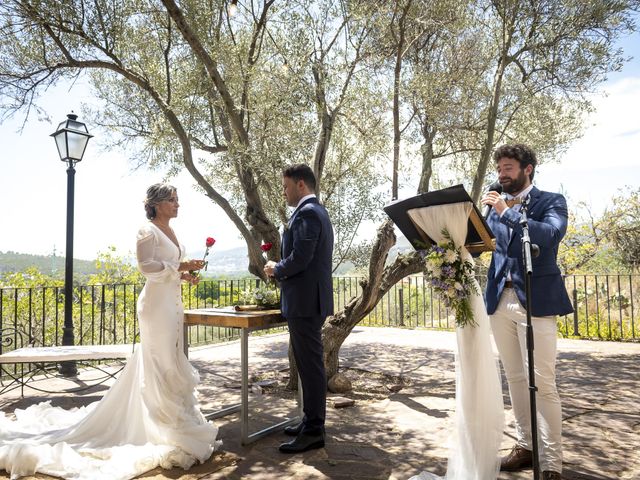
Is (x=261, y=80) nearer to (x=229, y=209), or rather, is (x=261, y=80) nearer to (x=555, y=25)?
(x=229, y=209)

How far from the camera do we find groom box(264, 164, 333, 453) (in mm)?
3668

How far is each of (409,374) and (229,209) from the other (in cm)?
334

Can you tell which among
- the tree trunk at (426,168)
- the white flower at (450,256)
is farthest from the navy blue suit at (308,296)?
the tree trunk at (426,168)

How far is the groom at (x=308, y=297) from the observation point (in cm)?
367

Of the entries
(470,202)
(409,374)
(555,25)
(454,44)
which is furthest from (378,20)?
(409,374)

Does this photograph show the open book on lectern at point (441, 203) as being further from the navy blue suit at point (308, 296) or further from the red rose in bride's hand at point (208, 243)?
the red rose in bride's hand at point (208, 243)

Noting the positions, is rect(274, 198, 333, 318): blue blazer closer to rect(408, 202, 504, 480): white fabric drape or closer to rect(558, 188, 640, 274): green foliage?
rect(408, 202, 504, 480): white fabric drape

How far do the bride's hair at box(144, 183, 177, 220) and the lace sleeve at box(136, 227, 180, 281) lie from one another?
0.79 feet

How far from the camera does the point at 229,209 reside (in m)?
5.69

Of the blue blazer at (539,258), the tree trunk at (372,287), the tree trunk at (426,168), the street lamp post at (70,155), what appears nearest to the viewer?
the blue blazer at (539,258)

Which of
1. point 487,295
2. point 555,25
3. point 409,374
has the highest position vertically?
point 555,25

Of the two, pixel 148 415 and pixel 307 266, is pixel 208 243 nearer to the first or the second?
pixel 307 266

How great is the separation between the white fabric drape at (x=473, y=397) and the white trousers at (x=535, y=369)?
0.19 m

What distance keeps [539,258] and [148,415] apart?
314 cm
